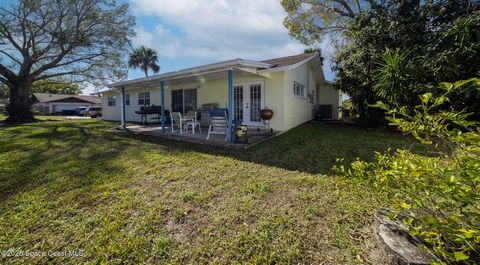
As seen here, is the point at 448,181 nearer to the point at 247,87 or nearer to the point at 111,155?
the point at 111,155

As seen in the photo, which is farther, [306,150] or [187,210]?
[306,150]

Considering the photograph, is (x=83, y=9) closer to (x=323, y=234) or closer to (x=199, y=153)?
(x=199, y=153)

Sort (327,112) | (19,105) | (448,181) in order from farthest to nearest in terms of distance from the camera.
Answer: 1. (19,105)
2. (327,112)
3. (448,181)

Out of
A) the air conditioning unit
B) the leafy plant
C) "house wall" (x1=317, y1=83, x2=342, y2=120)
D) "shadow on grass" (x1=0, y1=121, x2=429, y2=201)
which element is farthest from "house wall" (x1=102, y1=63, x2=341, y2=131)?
the leafy plant

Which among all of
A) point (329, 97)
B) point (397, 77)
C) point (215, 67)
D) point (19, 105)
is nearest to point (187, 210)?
point (215, 67)

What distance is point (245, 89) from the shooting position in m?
9.23

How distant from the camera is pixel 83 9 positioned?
46.9ft

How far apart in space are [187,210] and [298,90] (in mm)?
8720

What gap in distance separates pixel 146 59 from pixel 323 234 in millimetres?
30274

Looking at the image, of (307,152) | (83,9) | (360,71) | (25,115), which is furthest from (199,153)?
(25,115)

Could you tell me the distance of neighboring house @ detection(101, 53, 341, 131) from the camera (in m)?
7.24

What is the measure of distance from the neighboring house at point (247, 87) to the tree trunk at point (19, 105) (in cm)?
1066

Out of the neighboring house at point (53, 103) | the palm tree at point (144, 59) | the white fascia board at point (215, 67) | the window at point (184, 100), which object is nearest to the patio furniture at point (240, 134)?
the white fascia board at point (215, 67)

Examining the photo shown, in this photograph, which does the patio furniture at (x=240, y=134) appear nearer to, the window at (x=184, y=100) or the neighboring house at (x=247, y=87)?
the neighboring house at (x=247, y=87)
